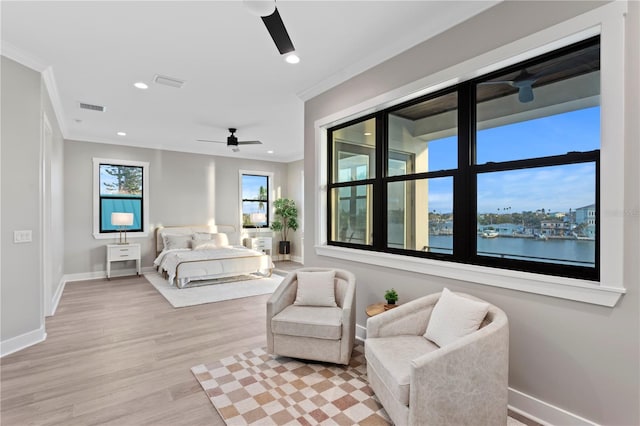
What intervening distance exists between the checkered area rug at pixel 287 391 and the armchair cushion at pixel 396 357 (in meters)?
0.36

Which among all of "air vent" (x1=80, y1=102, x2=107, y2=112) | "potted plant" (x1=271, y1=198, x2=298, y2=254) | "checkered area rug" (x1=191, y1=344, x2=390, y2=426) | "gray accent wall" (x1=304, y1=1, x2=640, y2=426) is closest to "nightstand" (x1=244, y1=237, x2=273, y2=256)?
"potted plant" (x1=271, y1=198, x2=298, y2=254)

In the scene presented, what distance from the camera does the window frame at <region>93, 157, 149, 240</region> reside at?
675cm

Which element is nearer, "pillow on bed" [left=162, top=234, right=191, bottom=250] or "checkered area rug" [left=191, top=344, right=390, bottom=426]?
"checkered area rug" [left=191, top=344, right=390, bottom=426]

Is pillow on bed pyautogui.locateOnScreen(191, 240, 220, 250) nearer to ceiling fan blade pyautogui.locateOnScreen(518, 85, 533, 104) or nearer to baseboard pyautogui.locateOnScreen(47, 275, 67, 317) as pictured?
baseboard pyautogui.locateOnScreen(47, 275, 67, 317)

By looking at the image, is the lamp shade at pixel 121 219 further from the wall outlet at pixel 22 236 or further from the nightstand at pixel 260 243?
the wall outlet at pixel 22 236

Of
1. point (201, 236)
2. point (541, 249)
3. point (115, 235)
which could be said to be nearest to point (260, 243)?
point (201, 236)

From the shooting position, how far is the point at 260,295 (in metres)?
5.51

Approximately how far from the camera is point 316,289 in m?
3.20

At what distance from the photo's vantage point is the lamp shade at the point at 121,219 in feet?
21.2

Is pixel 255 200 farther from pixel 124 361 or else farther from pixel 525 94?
pixel 525 94

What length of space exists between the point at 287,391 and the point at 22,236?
3.12 metres

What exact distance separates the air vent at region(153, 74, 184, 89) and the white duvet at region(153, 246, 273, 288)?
323cm

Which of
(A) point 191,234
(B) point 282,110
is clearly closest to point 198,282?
(A) point 191,234

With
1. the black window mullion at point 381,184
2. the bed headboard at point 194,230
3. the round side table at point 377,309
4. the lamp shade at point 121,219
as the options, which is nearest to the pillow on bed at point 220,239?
the bed headboard at point 194,230
